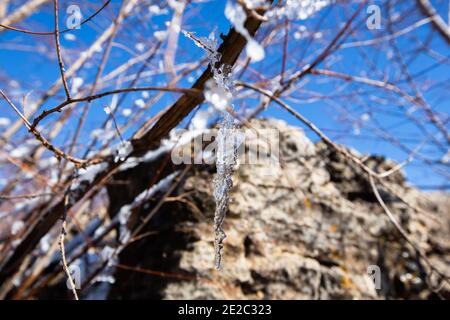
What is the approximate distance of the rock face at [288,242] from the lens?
1748 millimetres

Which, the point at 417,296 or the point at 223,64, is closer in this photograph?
the point at 223,64

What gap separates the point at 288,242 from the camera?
1.97 m

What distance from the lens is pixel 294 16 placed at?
794 millimetres

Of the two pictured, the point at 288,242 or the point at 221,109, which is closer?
the point at 221,109

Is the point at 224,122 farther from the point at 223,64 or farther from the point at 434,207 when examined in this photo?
the point at 434,207

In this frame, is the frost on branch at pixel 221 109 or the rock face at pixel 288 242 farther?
the rock face at pixel 288 242

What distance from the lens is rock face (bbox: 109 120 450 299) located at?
1.75 meters

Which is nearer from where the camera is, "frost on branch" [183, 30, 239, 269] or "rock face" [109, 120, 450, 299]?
"frost on branch" [183, 30, 239, 269]

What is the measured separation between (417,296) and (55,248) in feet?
8.28

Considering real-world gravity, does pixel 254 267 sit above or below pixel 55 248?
below
